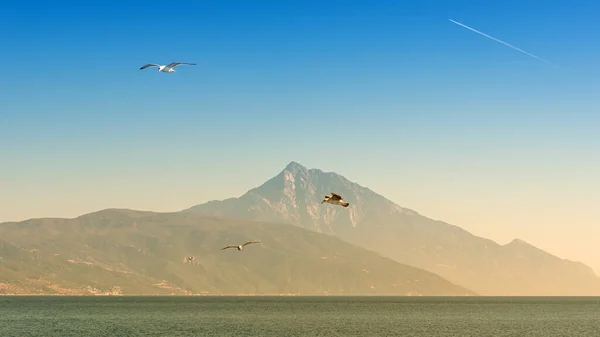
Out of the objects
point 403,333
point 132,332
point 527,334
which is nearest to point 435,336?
point 403,333

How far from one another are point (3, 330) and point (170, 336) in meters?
46.7

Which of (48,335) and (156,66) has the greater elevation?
(156,66)

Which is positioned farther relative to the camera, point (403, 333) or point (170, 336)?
point (403, 333)

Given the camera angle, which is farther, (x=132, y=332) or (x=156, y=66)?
(x=132, y=332)

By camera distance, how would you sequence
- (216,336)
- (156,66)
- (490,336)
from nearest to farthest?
(156,66) < (216,336) < (490,336)

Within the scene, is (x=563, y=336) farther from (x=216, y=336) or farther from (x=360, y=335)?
(x=216, y=336)

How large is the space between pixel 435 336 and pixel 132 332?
236 feet

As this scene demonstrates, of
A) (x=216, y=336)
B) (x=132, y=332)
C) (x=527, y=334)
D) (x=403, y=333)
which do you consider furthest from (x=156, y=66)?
(x=527, y=334)

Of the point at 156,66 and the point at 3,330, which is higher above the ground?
the point at 156,66

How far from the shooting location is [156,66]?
335 feet

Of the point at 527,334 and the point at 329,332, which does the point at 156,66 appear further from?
the point at 527,334

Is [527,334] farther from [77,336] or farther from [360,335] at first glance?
[77,336]

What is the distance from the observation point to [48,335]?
589ft

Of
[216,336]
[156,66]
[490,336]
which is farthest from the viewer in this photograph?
[490,336]
